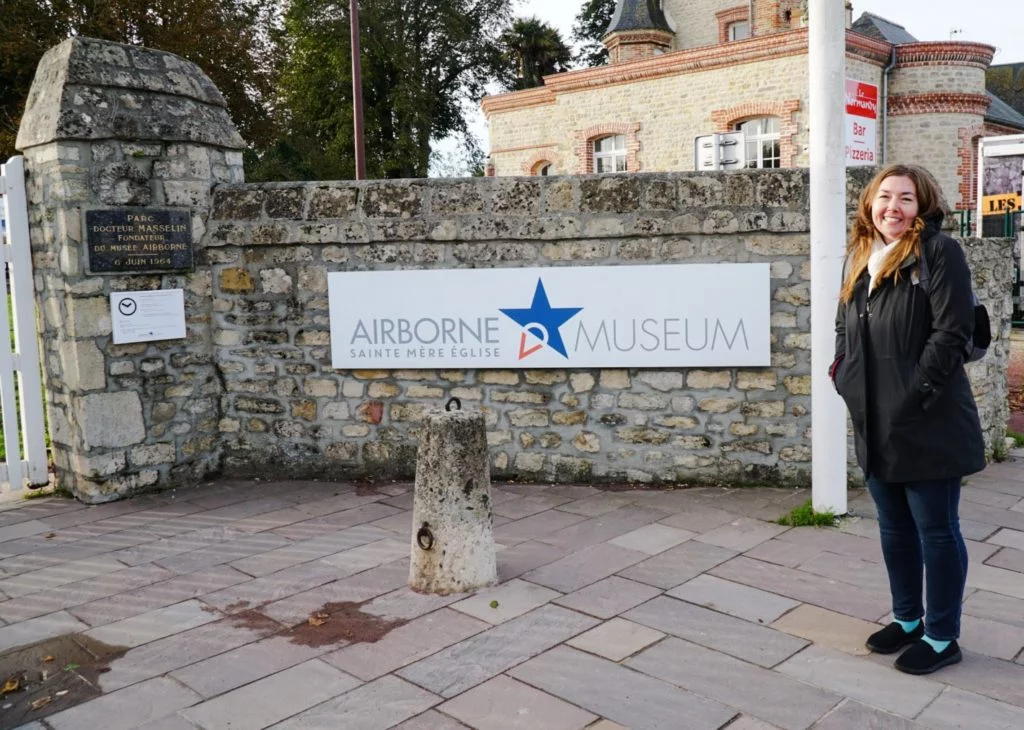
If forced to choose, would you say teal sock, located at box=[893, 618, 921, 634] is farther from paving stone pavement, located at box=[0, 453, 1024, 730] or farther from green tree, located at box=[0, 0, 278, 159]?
green tree, located at box=[0, 0, 278, 159]

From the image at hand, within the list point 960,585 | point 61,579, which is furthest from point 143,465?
point 960,585

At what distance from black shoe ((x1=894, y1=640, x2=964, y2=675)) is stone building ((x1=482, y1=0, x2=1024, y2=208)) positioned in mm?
21572

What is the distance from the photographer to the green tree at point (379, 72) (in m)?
31.1

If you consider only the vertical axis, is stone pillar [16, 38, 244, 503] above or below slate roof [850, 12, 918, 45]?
below

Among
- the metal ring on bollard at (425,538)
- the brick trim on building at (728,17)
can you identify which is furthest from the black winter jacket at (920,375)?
the brick trim on building at (728,17)

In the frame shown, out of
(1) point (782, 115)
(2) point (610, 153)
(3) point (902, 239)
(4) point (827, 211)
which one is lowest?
(3) point (902, 239)

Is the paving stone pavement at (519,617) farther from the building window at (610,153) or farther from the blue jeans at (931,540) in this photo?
the building window at (610,153)

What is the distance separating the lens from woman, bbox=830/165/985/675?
3244mm

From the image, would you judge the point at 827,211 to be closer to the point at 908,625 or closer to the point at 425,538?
the point at 908,625

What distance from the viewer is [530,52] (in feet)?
126

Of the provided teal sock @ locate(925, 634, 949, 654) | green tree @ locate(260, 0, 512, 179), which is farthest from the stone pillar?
green tree @ locate(260, 0, 512, 179)

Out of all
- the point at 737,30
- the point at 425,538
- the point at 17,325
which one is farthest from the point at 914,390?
the point at 737,30

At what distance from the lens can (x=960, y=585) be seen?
11.1ft

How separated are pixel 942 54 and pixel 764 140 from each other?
490 cm
